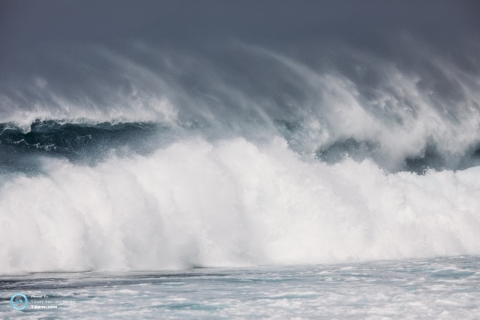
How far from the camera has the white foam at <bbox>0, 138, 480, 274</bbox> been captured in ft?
43.0

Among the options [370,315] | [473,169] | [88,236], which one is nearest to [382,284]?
[370,315]

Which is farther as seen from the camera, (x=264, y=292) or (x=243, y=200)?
(x=243, y=200)

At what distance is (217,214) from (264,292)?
5.54 meters

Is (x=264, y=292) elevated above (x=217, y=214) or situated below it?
below

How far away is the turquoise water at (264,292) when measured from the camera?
7.36 metres

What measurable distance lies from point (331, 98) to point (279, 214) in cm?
842

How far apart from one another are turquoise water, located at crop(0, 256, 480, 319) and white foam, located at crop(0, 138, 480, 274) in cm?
120

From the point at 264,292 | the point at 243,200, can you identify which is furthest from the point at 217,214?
the point at 264,292

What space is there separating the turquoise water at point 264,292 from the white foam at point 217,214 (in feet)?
3.92

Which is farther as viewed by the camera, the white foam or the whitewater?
the white foam

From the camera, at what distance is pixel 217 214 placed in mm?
14312

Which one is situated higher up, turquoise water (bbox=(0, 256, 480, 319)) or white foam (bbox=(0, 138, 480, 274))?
white foam (bbox=(0, 138, 480, 274))

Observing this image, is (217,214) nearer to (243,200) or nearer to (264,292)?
(243,200)

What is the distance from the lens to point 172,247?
1332 centimetres
